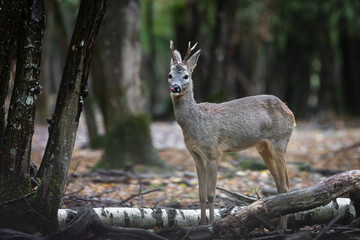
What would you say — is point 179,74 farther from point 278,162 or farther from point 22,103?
point 22,103

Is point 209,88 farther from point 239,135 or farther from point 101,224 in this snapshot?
point 101,224

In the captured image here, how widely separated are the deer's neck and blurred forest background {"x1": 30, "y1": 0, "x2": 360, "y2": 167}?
4291mm

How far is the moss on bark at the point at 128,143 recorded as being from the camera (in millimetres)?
11203

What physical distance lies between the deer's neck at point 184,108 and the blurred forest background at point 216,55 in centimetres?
429

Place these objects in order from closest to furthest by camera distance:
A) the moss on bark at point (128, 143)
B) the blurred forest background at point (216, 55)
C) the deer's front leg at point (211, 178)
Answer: the deer's front leg at point (211, 178)
the blurred forest background at point (216, 55)
the moss on bark at point (128, 143)

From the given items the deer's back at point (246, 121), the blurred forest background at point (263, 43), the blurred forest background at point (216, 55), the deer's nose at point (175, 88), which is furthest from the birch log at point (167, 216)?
the blurred forest background at point (263, 43)

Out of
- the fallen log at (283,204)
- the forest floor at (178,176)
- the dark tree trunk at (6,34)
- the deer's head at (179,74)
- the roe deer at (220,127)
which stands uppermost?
the dark tree trunk at (6,34)

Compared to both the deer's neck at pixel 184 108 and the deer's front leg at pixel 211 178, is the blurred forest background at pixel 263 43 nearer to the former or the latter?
the deer's neck at pixel 184 108

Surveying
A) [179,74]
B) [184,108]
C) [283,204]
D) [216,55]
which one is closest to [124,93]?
[184,108]

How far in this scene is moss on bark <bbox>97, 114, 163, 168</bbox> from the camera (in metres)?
11.2

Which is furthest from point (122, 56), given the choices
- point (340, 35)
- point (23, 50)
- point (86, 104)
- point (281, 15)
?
point (340, 35)

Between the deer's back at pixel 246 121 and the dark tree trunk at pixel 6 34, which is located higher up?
the dark tree trunk at pixel 6 34

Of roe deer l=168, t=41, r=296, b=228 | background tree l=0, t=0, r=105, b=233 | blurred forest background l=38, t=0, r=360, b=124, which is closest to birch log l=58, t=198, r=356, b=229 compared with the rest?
roe deer l=168, t=41, r=296, b=228

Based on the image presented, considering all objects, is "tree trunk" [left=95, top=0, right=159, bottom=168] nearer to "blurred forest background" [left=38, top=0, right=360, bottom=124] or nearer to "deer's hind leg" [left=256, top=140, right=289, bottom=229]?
"blurred forest background" [left=38, top=0, right=360, bottom=124]
